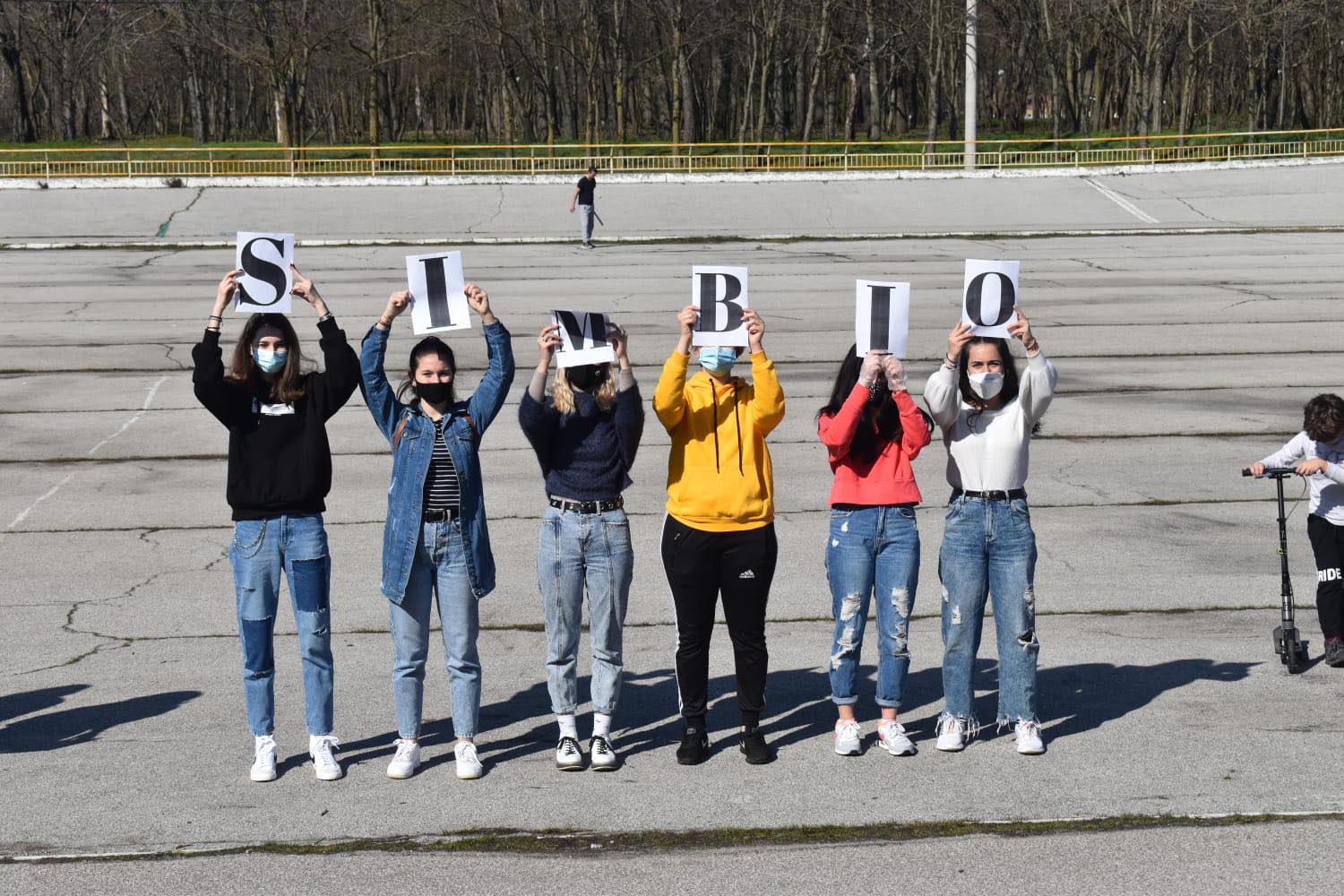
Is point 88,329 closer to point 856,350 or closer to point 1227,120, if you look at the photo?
point 856,350

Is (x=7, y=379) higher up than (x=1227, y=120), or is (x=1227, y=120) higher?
(x=1227, y=120)

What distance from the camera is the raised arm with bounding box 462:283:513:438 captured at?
6.32 meters

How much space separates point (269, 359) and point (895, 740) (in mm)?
3111

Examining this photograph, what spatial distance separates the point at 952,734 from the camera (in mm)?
6438

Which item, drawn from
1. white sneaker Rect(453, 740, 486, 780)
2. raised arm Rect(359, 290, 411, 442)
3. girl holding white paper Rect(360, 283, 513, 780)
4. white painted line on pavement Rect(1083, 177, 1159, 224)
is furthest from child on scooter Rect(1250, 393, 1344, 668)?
white painted line on pavement Rect(1083, 177, 1159, 224)

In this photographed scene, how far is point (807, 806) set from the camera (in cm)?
583

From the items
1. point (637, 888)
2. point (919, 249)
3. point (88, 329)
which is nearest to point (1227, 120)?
point (919, 249)

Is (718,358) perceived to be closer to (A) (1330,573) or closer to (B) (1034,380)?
(B) (1034,380)

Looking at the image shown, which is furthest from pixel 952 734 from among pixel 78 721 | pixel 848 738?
pixel 78 721

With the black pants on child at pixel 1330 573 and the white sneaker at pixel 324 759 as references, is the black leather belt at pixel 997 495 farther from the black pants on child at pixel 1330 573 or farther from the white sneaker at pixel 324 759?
the white sneaker at pixel 324 759

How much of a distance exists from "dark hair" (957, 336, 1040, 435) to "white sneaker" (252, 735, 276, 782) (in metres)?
3.29

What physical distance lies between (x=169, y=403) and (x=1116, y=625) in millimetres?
10654

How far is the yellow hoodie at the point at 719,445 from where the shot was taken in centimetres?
626

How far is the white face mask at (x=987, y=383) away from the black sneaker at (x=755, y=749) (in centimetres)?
174
